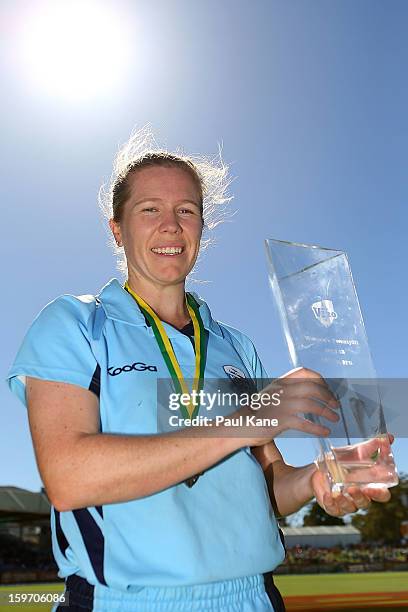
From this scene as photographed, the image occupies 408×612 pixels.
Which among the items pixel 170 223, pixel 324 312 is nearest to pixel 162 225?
pixel 170 223

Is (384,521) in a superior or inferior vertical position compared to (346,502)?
superior

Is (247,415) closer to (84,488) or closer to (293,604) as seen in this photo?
(84,488)

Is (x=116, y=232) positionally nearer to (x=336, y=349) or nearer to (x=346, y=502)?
(x=336, y=349)

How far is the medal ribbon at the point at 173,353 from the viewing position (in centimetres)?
166

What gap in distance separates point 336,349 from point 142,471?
62 centimetres

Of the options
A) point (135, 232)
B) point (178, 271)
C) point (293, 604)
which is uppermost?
point (135, 232)

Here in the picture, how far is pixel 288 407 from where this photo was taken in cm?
132

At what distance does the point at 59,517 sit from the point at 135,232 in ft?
2.88

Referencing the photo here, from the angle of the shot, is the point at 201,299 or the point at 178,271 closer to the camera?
the point at 178,271

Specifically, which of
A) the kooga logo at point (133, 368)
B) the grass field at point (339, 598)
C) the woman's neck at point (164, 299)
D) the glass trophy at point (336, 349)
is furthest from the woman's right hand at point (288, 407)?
the grass field at point (339, 598)

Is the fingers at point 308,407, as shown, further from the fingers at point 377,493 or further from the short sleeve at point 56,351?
the short sleeve at point 56,351

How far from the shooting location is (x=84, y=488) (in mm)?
1332

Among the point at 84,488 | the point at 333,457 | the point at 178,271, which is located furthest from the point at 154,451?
the point at 178,271

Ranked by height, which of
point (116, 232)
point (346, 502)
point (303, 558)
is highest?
point (303, 558)
